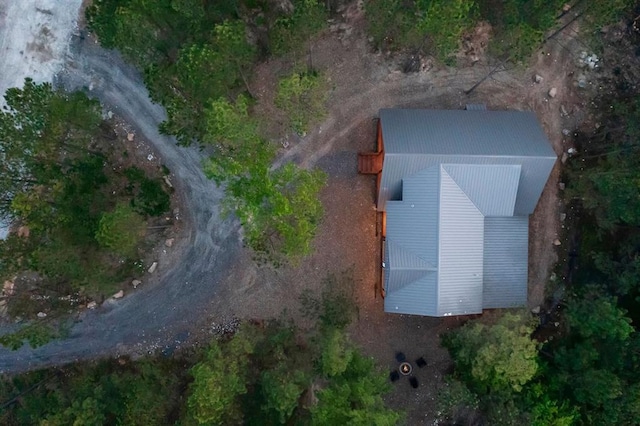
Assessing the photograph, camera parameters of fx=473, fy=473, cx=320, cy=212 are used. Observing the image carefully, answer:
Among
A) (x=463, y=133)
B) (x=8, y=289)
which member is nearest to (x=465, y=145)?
(x=463, y=133)

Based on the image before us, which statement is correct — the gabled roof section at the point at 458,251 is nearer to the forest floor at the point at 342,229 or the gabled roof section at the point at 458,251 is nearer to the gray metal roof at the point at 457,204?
the gray metal roof at the point at 457,204

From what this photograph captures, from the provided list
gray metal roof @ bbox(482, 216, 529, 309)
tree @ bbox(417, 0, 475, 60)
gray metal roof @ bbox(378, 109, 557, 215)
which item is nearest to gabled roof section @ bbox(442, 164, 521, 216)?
gray metal roof @ bbox(378, 109, 557, 215)

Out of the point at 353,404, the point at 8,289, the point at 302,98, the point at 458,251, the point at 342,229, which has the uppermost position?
the point at 302,98

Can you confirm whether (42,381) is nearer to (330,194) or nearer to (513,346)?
(330,194)

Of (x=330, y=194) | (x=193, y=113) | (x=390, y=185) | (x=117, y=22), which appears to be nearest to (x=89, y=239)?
(x=193, y=113)

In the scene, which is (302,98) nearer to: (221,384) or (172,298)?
(172,298)

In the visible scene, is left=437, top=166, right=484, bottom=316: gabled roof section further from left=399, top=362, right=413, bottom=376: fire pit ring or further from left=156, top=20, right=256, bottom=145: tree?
left=156, top=20, right=256, bottom=145: tree

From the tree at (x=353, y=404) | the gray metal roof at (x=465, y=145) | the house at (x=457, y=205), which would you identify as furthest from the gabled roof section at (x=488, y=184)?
the tree at (x=353, y=404)
